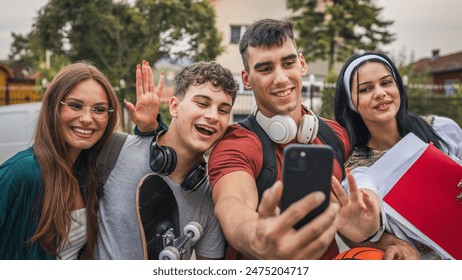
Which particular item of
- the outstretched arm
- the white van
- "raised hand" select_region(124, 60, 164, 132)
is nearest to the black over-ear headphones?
"raised hand" select_region(124, 60, 164, 132)

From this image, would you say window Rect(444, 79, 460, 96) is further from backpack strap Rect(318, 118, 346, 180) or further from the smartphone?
the smartphone

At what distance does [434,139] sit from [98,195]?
4.26ft

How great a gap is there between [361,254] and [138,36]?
38.6 ft

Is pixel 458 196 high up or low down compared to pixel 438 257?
up

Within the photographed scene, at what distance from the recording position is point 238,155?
56.3 inches

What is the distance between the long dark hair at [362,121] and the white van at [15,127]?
3036 mm

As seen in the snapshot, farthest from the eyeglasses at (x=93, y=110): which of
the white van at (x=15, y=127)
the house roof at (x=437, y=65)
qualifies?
the house roof at (x=437, y=65)

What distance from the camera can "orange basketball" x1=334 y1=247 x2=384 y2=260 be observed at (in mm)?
1495

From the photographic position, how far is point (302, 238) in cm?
90

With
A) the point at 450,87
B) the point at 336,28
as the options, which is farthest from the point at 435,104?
the point at 336,28

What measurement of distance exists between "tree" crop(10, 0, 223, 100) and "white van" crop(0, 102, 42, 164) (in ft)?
20.4

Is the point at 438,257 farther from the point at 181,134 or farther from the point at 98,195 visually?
the point at 98,195
